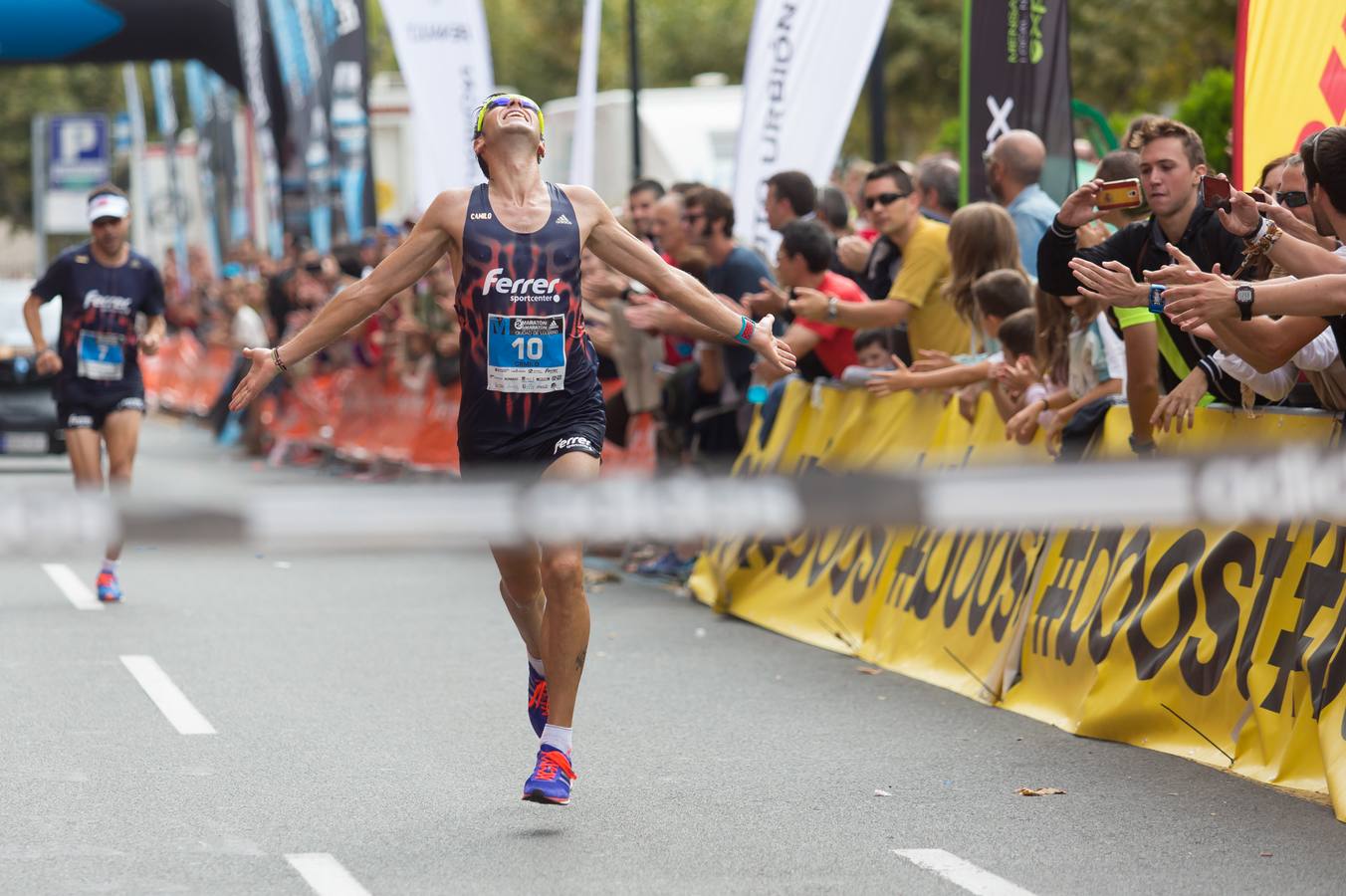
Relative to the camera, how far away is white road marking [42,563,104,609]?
40.1ft

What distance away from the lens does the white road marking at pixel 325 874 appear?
5.88m

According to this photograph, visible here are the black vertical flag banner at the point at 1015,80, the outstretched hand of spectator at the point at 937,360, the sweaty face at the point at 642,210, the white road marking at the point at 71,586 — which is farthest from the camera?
the sweaty face at the point at 642,210

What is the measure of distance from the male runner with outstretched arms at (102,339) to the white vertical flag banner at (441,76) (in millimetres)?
6685

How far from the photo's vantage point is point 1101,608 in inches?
328

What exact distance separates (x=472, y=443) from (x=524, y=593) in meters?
0.53

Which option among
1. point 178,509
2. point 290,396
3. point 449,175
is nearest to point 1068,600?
point 178,509

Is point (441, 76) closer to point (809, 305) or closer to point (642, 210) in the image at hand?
point (642, 210)

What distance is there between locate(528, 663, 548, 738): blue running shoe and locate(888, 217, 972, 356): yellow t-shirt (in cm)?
439

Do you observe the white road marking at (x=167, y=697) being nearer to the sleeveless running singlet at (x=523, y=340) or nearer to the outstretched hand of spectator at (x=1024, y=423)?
the sleeveless running singlet at (x=523, y=340)

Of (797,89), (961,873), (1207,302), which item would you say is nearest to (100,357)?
(797,89)

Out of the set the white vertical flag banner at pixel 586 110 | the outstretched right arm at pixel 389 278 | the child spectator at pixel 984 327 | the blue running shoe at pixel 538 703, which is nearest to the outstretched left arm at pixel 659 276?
the outstretched right arm at pixel 389 278

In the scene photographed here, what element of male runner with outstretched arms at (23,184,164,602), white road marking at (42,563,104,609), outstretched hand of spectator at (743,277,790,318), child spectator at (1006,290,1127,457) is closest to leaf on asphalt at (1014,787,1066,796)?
child spectator at (1006,290,1127,457)

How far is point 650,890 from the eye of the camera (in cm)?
588

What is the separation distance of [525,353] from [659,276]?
520 millimetres
